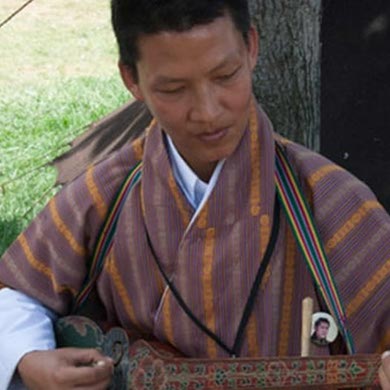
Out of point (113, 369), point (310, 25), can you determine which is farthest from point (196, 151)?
point (310, 25)

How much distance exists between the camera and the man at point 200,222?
2.29 metres

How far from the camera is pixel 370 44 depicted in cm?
461

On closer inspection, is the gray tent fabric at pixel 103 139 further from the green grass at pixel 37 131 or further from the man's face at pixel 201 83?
the man's face at pixel 201 83

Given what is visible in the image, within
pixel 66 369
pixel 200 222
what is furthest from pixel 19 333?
pixel 200 222

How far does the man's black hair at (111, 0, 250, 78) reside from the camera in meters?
2.27

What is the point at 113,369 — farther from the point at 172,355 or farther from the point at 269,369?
the point at 269,369

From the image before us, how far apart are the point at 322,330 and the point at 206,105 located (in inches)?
21.4

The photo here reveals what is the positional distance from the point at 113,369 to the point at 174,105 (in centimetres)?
61

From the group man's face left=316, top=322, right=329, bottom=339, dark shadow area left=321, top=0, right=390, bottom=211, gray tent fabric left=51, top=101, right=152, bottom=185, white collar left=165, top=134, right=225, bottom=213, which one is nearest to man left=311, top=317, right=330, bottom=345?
man's face left=316, top=322, right=329, bottom=339

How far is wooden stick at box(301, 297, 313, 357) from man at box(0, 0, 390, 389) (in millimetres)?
141

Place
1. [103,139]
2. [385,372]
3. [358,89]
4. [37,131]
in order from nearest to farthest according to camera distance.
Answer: [385,372], [103,139], [358,89], [37,131]

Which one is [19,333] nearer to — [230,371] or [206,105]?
[230,371]

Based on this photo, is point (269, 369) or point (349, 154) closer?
point (269, 369)

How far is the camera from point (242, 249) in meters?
2.41
